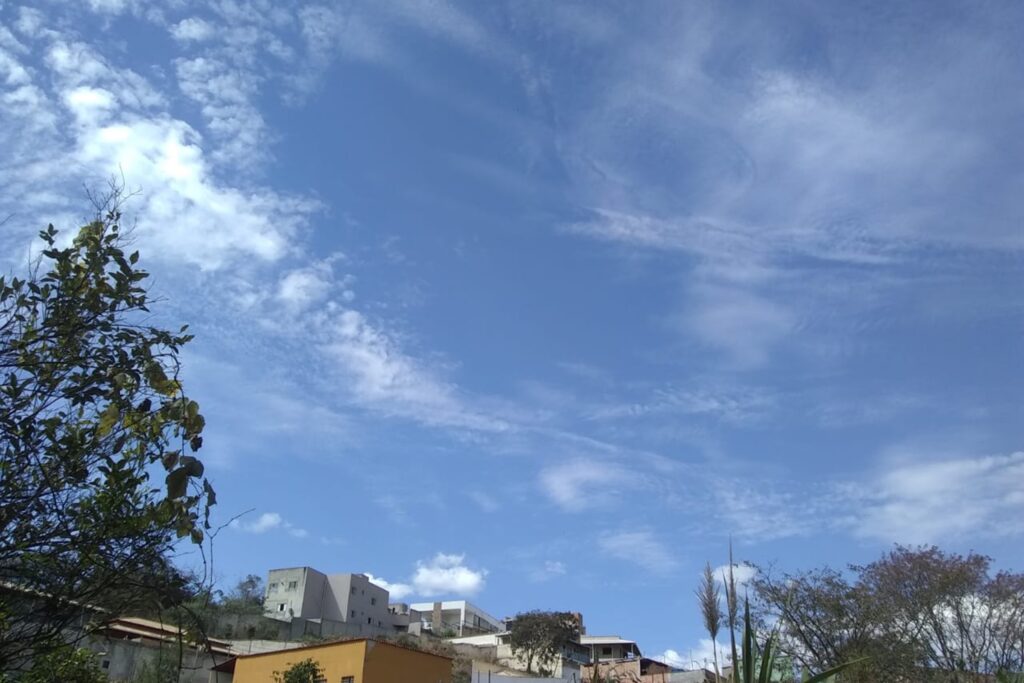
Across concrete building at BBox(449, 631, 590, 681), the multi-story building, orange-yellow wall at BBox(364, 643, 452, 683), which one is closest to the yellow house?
orange-yellow wall at BBox(364, 643, 452, 683)

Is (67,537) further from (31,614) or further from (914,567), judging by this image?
(914,567)

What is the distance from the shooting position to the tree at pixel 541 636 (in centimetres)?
5134

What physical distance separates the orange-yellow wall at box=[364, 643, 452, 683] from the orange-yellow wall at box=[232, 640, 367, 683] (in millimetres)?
311

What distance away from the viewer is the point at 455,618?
272 ft

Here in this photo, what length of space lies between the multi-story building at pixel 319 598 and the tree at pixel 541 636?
18.5m

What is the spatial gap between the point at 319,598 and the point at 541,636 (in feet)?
85.2

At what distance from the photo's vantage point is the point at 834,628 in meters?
27.6

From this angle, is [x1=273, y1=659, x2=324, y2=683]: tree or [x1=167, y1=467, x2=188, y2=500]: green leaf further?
[x1=273, y1=659, x2=324, y2=683]: tree

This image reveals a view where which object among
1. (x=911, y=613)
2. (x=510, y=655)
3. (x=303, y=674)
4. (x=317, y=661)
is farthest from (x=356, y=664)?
(x=510, y=655)

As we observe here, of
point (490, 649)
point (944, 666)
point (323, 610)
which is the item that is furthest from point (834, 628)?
point (323, 610)

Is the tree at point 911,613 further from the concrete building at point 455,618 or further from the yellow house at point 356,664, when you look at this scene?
the concrete building at point 455,618

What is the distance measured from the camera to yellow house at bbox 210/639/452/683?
27.1 meters

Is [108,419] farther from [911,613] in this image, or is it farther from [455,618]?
[455,618]

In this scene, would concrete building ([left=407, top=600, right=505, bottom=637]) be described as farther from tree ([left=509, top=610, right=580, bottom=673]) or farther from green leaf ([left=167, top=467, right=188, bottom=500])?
green leaf ([left=167, top=467, right=188, bottom=500])
